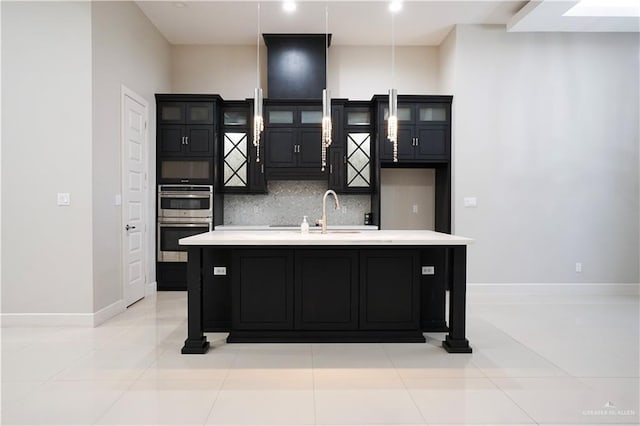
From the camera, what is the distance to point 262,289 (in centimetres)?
324

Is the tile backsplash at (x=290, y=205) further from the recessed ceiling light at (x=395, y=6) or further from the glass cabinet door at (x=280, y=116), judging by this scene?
the recessed ceiling light at (x=395, y=6)

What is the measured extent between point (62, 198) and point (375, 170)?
12.1 ft

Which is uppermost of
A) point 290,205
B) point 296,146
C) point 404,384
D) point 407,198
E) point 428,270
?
point 296,146

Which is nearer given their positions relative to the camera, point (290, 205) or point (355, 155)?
point (355, 155)

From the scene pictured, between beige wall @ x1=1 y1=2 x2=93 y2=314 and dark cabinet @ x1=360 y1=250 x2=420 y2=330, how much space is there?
2613 mm

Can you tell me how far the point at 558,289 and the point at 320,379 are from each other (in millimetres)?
4065

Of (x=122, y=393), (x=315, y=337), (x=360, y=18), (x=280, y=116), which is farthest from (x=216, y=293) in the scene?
(x=360, y=18)

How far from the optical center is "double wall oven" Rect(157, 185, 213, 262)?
5293mm

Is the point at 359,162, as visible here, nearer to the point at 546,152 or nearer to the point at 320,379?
the point at 546,152

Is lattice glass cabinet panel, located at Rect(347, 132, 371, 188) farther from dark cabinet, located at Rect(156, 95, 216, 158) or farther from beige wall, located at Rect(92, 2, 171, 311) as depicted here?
beige wall, located at Rect(92, 2, 171, 311)

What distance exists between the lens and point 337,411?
215 centimetres

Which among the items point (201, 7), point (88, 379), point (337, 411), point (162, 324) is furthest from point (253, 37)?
point (337, 411)

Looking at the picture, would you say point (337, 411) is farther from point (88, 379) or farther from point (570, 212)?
point (570, 212)

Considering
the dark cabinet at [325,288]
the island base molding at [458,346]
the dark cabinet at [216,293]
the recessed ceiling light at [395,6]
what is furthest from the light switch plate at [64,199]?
the recessed ceiling light at [395,6]
